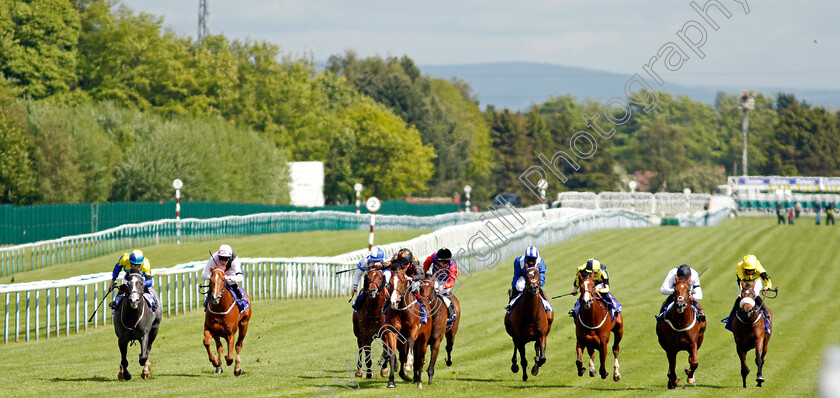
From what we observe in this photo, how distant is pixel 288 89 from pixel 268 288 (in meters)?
56.4

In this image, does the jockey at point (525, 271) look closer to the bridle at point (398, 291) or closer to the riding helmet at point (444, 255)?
the riding helmet at point (444, 255)

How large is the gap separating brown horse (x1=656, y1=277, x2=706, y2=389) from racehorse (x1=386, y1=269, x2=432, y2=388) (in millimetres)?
2948

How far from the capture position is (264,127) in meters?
79.2

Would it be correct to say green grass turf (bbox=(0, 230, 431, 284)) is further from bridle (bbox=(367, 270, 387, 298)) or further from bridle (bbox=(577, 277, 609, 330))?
bridle (bbox=(577, 277, 609, 330))

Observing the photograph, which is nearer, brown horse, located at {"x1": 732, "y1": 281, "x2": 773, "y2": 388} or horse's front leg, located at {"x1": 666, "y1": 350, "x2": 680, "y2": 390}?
brown horse, located at {"x1": 732, "y1": 281, "x2": 773, "y2": 388}

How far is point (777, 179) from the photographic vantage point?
80188mm

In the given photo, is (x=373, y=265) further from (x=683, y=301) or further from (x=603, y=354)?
(x=683, y=301)

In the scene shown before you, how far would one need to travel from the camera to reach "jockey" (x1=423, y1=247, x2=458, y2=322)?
1390 centimetres

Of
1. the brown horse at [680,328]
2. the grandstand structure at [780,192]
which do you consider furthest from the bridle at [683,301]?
the grandstand structure at [780,192]

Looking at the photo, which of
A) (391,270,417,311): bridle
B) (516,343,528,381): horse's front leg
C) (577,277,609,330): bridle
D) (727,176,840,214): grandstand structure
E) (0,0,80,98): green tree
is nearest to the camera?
→ (391,270,417,311): bridle

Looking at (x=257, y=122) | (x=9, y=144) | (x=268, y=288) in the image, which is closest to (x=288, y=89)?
(x=257, y=122)

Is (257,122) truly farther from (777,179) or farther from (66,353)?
(66,353)

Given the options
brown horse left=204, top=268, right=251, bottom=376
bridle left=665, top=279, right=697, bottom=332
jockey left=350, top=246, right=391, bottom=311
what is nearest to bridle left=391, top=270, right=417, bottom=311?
jockey left=350, top=246, right=391, bottom=311

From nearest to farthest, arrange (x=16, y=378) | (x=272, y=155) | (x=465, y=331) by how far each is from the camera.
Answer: (x=16, y=378), (x=465, y=331), (x=272, y=155)
